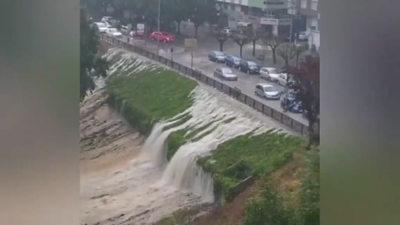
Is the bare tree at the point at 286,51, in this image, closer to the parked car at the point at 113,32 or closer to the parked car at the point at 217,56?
the parked car at the point at 217,56

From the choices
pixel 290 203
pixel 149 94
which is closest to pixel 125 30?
pixel 149 94

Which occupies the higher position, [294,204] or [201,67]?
[201,67]

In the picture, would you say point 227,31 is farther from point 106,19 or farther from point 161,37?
point 106,19
